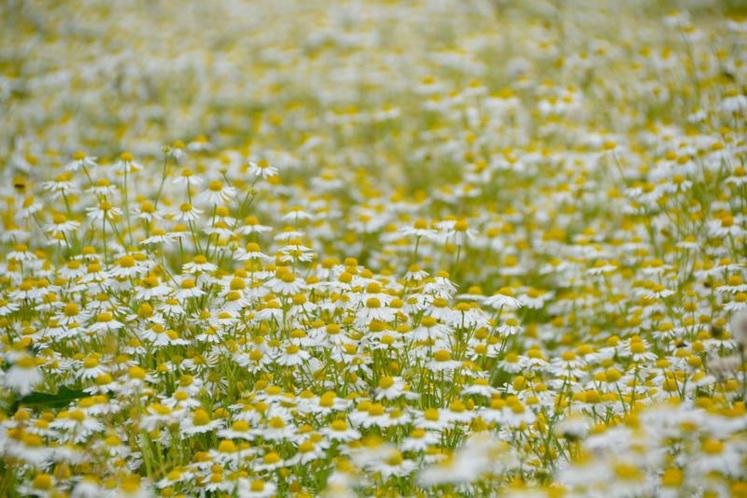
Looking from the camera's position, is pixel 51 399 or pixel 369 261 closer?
pixel 51 399

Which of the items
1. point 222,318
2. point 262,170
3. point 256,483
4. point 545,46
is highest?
point 545,46

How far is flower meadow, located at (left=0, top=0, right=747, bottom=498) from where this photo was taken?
3162mm

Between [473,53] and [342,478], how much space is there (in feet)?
24.9

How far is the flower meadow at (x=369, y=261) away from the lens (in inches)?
124

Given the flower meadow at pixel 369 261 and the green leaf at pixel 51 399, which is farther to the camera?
Answer: the green leaf at pixel 51 399

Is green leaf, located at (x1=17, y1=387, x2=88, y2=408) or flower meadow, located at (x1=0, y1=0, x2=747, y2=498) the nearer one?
flower meadow, located at (x1=0, y1=0, x2=747, y2=498)

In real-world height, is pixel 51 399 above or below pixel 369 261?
above

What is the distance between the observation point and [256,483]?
2.92 meters

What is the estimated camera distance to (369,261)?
6.04 meters

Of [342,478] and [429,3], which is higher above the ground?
[429,3]

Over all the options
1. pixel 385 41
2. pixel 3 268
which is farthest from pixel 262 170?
pixel 385 41

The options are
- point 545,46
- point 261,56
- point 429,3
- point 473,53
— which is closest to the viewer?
point 545,46

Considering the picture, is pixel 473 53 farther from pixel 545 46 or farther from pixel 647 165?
pixel 647 165

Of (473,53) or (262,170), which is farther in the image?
(473,53)
